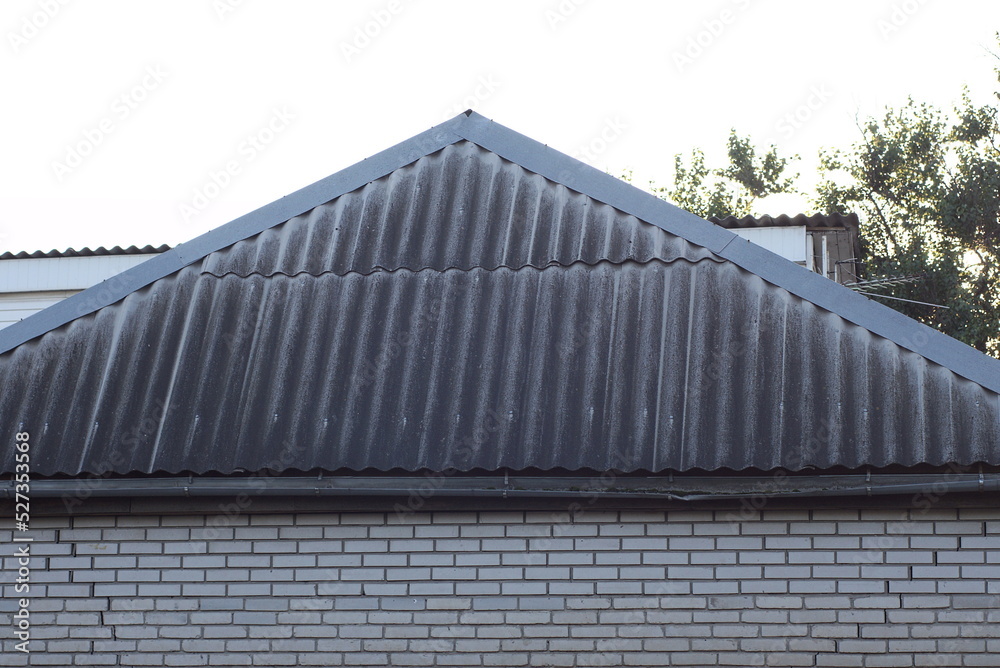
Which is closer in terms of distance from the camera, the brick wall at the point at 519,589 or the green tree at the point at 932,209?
the brick wall at the point at 519,589

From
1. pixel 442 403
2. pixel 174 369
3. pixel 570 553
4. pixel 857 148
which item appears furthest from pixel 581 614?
pixel 857 148

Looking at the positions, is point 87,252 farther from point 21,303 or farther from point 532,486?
point 532,486

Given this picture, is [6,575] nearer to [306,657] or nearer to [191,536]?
[191,536]

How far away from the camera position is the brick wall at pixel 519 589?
207 inches

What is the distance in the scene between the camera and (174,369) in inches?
246

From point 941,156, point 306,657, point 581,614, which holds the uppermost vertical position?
point 941,156

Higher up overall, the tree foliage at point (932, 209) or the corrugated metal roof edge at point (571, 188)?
the tree foliage at point (932, 209)

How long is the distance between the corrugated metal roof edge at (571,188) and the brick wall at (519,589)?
1009mm

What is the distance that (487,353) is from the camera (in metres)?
6.05

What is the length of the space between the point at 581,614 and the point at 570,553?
1.10 feet

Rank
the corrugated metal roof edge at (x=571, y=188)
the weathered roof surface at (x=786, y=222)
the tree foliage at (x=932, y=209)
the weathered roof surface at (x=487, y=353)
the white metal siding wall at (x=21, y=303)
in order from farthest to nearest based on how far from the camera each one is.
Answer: the tree foliage at (x=932, y=209) → the white metal siding wall at (x=21, y=303) → the weathered roof surface at (x=786, y=222) → the corrugated metal roof edge at (x=571, y=188) → the weathered roof surface at (x=487, y=353)

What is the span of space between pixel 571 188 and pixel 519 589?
2.89 meters

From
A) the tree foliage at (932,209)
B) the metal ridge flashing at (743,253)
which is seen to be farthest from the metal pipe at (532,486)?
the tree foliage at (932,209)

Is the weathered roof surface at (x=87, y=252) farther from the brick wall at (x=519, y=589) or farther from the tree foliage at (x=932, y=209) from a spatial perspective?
the tree foliage at (x=932, y=209)
